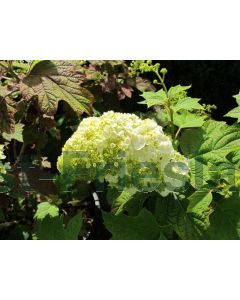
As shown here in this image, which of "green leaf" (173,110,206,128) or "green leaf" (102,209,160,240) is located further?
"green leaf" (173,110,206,128)

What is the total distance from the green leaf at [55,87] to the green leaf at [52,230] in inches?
18.4

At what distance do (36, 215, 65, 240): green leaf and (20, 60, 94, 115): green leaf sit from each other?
0.47 m

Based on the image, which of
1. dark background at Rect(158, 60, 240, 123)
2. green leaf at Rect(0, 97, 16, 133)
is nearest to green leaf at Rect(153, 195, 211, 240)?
green leaf at Rect(0, 97, 16, 133)

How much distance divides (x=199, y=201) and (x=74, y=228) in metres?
0.46

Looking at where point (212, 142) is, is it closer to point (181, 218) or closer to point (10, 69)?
point (181, 218)

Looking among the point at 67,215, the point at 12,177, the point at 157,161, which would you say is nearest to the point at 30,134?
the point at 12,177

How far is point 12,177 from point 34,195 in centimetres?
25

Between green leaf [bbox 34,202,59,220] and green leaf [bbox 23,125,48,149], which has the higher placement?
green leaf [bbox 23,125,48,149]

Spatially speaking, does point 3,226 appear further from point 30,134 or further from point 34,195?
point 30,134

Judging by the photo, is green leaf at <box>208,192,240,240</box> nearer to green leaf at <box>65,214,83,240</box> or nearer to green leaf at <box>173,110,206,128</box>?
green leaf at <box>173,110,206,128</box>

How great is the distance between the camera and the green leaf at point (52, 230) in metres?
1.82

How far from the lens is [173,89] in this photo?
2.05 metres

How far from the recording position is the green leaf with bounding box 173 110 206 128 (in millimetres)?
2033

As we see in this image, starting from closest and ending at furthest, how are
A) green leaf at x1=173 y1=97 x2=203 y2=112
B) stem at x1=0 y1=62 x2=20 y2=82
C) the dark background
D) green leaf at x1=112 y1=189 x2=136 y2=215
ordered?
green leaf at x1=112 y1=189 x2=136 y2=215 < green leaf at x1=173 y1=97 x2=203 y2=112 < stem at x1=0 y1=62 x2=20 y2=82 < the dark background
